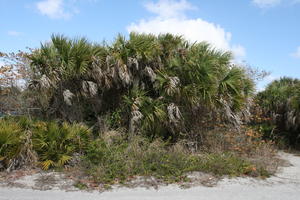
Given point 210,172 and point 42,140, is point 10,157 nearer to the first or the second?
point 42,140

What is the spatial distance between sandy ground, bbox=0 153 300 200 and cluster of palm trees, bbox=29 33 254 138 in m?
2.99

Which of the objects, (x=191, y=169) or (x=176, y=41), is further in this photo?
(x=176, y=41)

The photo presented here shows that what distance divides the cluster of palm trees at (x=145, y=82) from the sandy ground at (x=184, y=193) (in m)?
2.99

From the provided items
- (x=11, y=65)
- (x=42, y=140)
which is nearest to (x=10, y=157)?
(x=42, y=140)

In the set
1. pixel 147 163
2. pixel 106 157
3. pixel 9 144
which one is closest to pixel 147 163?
pixel 147 163

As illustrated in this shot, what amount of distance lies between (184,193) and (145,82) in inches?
193

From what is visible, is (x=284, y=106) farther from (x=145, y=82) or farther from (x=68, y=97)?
(x=68, y=97)

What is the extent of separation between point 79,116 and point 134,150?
3.05 metres

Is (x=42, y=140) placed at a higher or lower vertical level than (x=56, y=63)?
lower

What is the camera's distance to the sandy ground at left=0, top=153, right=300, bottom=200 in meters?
5.44

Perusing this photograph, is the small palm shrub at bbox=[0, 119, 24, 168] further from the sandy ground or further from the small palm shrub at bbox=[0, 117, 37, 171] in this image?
the sandy ground

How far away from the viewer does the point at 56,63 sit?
29.0 ft

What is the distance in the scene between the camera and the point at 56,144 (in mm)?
7223

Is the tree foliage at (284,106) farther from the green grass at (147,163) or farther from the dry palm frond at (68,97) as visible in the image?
the dry palm frond at (68,97)
